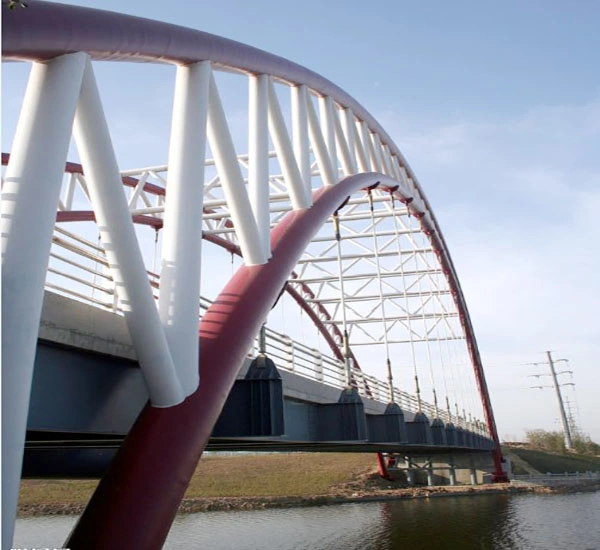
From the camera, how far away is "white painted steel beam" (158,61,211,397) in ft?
23.1

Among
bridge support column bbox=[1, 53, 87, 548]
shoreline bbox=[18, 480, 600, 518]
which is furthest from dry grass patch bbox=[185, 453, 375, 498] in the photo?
bridge support column bbox=[1, 53, 87, 548]

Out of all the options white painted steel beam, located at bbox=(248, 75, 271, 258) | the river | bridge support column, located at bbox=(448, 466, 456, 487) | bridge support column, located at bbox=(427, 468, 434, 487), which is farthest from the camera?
bridge support column, located at bbox=(427, 468, 434, 487)

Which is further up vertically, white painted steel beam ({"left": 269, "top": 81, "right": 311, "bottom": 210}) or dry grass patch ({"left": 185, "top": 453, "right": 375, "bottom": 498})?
white painted steel beam ({"left": 269, "top": 81, "right": 311, "bottom": 210})

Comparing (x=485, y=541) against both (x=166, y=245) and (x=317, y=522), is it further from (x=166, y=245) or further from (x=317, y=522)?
(x=166, y=245)

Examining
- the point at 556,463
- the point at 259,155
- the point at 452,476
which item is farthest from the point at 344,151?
the point at 556,463

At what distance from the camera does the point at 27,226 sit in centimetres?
495

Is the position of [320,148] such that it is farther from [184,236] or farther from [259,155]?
[184,236]

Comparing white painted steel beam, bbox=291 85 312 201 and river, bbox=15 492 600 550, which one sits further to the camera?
river, bbox=15 492 600 550

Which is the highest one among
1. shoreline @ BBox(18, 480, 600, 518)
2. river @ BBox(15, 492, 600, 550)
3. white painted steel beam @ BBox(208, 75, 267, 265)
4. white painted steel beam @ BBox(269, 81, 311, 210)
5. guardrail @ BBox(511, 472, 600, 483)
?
white painted steel beam @ BBox(269, 81, 311, 210)

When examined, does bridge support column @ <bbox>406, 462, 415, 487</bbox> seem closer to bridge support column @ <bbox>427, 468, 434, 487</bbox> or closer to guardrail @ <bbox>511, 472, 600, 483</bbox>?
bridge support column @ <bbox>427, 468, 434, 487</bbox>

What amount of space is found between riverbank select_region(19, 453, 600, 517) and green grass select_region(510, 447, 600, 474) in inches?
450

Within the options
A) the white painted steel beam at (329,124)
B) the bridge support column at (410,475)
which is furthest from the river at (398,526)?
the white painted steel beam at (329,124)

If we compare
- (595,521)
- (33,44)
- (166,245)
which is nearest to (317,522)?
Result: (595,521)

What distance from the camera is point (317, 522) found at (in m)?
35.9
